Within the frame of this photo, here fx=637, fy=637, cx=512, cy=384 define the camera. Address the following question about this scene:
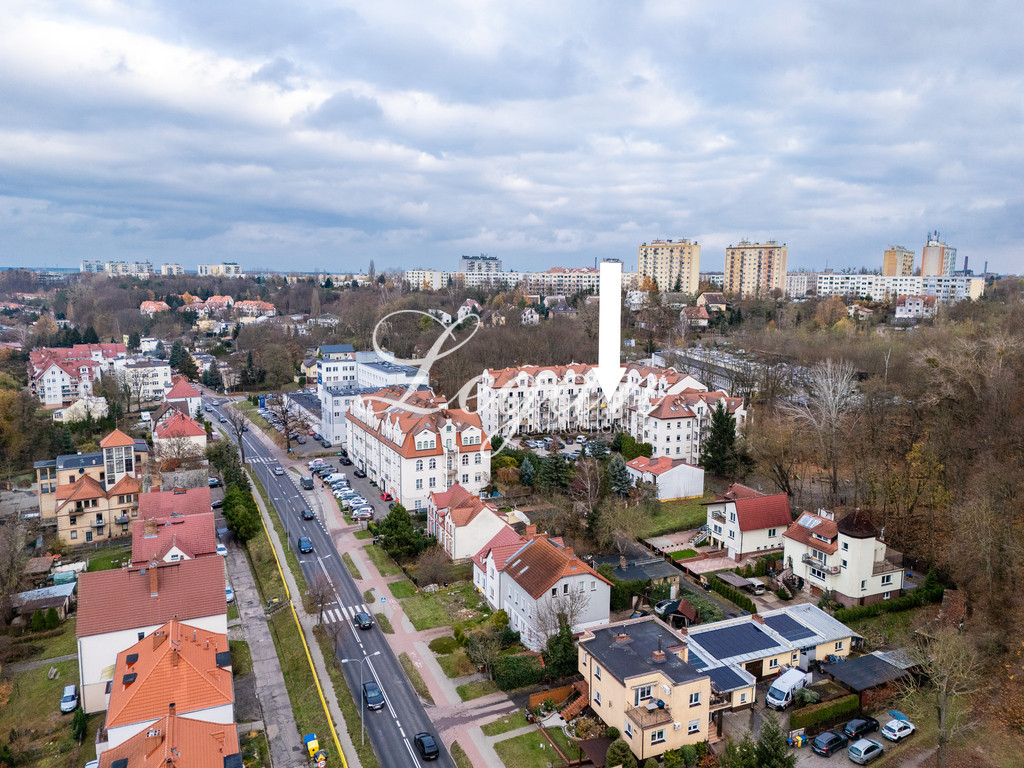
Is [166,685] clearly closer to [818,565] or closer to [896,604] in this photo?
[818,565]

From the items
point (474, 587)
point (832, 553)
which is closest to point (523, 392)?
point (474, 587)

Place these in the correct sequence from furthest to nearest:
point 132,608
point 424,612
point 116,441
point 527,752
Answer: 1. point 116,441
2. point 424,612
3. point 132,608
4. point 527,752

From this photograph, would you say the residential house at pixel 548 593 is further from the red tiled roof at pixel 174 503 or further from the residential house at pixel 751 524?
the red tiled roof at pixel 174 503

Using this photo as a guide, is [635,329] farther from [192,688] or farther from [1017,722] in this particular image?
[192,688]

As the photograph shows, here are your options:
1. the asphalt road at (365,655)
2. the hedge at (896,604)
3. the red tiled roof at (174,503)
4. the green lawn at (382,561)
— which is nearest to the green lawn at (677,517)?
the hedge at (896,604)

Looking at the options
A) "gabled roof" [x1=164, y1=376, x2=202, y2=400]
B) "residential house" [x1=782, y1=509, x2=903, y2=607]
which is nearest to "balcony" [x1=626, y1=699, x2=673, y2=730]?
"residential house" [x1=782, y1=509, x2=903, y2=607]

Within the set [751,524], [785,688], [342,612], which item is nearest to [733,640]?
[785,688]

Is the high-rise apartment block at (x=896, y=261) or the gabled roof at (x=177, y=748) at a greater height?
the high-rise apartment block at (x=896, y=261)
